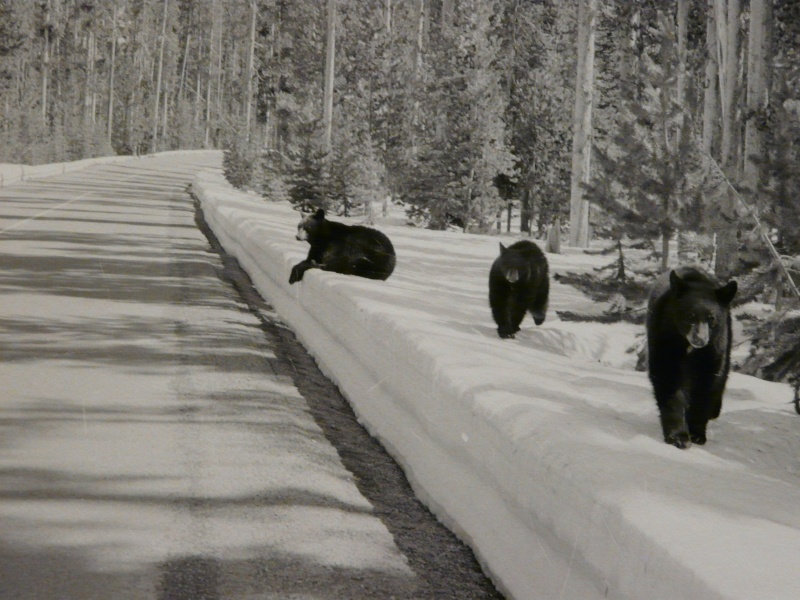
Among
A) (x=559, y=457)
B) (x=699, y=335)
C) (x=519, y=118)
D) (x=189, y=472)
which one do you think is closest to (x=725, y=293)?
(x=699, y=335)

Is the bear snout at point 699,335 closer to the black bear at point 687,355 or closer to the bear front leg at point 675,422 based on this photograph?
the black bear at point 687,355

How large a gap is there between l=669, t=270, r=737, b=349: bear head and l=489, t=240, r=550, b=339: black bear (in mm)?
3768

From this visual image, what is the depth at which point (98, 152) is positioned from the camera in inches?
2943

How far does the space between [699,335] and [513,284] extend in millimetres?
4270

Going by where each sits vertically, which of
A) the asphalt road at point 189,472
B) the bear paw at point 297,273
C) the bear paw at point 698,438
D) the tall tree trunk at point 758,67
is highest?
the tall tree trunk at point 758,67

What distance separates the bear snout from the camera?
4.80 meters

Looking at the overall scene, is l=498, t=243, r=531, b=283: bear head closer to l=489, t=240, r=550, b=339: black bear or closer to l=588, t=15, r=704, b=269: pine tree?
l=489, t=240, r=550, b=339: black bear

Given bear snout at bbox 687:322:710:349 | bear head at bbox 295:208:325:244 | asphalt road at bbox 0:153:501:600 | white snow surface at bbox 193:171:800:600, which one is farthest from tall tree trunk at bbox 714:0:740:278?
bear head at bbox 295:208:325:244

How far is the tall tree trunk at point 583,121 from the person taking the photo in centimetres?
2348

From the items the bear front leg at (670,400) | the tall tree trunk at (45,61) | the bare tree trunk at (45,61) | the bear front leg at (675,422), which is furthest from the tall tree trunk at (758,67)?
the bare tree trunk at (45,61)

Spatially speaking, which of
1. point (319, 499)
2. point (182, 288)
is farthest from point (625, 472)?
point (182, 288)

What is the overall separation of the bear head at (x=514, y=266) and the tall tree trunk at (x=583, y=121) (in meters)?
14.5

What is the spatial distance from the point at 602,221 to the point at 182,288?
18.1 ft

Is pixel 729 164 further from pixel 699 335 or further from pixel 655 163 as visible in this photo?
pixel 699 335
